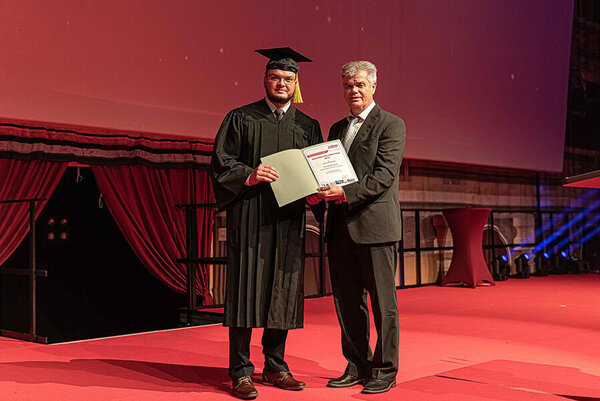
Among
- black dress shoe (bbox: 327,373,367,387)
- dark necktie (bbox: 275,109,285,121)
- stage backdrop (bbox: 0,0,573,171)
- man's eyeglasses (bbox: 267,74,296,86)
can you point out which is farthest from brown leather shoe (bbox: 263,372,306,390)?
stage backdrop (bbox: 0,0,573,171)

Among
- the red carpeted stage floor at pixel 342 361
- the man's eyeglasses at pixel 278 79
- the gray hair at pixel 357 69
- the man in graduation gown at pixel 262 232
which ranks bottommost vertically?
the red carpeted stage floor at pixel 342 361

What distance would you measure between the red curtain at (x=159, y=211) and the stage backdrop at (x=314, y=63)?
53cm

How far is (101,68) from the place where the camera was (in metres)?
4.45

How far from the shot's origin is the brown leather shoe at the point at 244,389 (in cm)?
240

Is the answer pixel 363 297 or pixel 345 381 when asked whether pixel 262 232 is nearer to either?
pixel 363 297

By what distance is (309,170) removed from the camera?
2.46 metres

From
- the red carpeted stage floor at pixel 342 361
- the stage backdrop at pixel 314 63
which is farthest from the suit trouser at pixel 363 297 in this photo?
the stage backdrop at pixel 314 63

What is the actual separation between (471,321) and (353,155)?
226 centimetres

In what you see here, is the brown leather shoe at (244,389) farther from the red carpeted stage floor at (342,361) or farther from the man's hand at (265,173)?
the man's hand at (265,173)

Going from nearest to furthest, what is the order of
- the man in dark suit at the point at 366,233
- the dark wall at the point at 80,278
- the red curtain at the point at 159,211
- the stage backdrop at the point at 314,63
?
the man in dark suit at the point at 366,233
the stage backdrop at the point at 314,63
the dark wall at the point at 80,278
the red curtain at the point at 159,211

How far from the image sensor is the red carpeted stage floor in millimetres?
2516

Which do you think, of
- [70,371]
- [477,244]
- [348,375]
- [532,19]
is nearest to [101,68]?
[70,371]

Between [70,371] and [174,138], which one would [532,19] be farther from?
[70,371]

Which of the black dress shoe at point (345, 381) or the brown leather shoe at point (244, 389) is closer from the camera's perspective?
the brown leather shoe at point (244, 389)
